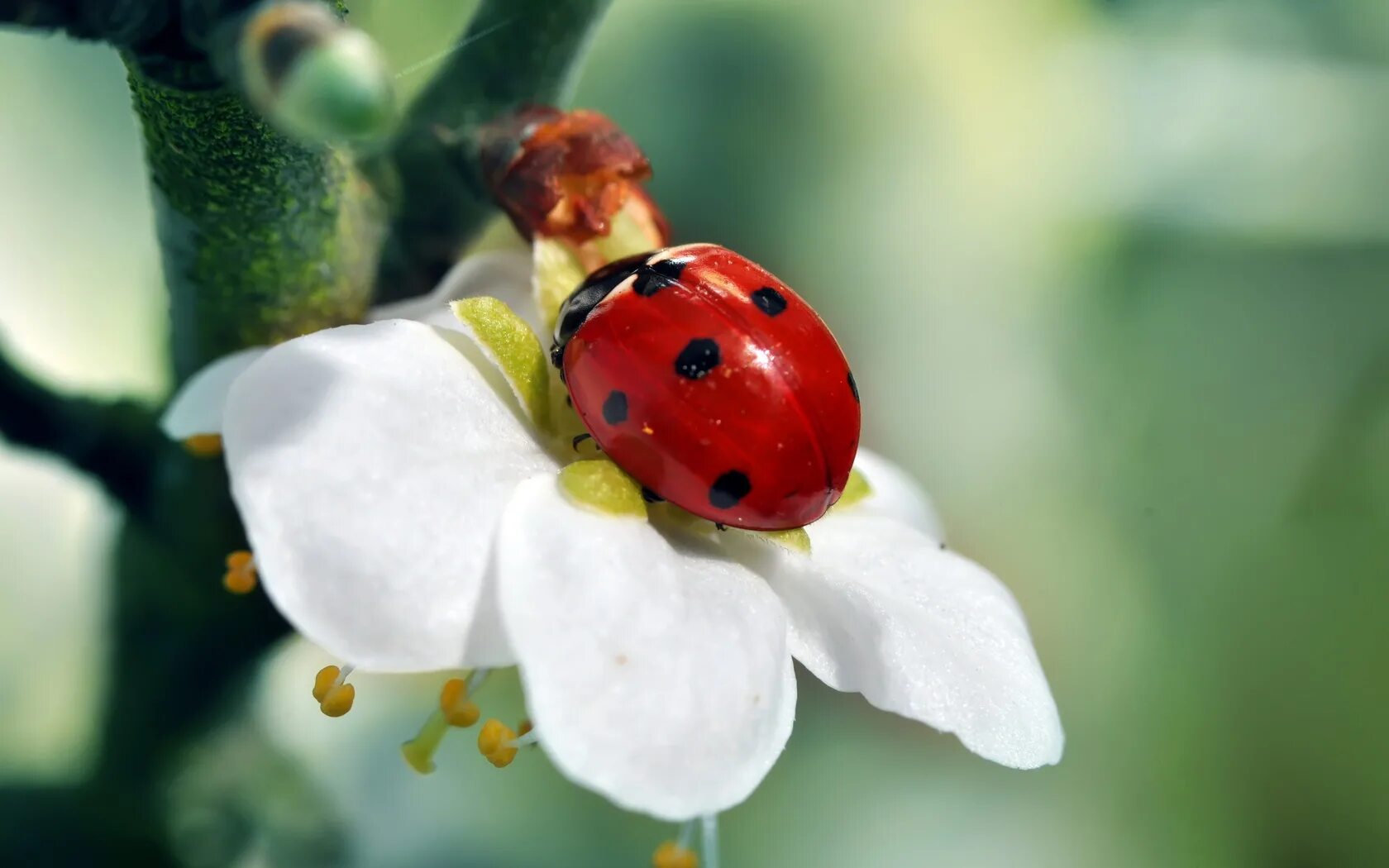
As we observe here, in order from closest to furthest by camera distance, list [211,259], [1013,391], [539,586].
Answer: [539,586]
[211,259]
[1013,391]

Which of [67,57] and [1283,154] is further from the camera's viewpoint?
[1283,154]

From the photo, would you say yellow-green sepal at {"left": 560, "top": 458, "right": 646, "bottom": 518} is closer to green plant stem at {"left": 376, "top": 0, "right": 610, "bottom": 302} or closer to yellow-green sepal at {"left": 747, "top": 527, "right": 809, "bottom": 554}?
yellow-green sepal at {"left": 747, "top": 527, "right": 809, "bottom": 554}

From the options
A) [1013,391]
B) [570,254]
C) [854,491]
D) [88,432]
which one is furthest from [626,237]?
[1013,391]

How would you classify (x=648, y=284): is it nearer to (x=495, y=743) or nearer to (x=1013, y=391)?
(x=495, y=743)

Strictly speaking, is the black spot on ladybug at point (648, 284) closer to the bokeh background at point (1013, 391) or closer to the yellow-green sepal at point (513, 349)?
the yellow-green sepal at point (513, 349)

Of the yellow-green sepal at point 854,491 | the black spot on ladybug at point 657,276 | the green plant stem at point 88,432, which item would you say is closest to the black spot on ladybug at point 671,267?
the black spot on ladybug at point 657,276

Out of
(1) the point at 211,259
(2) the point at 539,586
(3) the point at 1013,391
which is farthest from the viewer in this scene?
(3) the point at 1013,391

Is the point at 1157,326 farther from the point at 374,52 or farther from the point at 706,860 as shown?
the point at 374,52

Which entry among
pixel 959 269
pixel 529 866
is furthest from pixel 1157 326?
pixel 529 866
